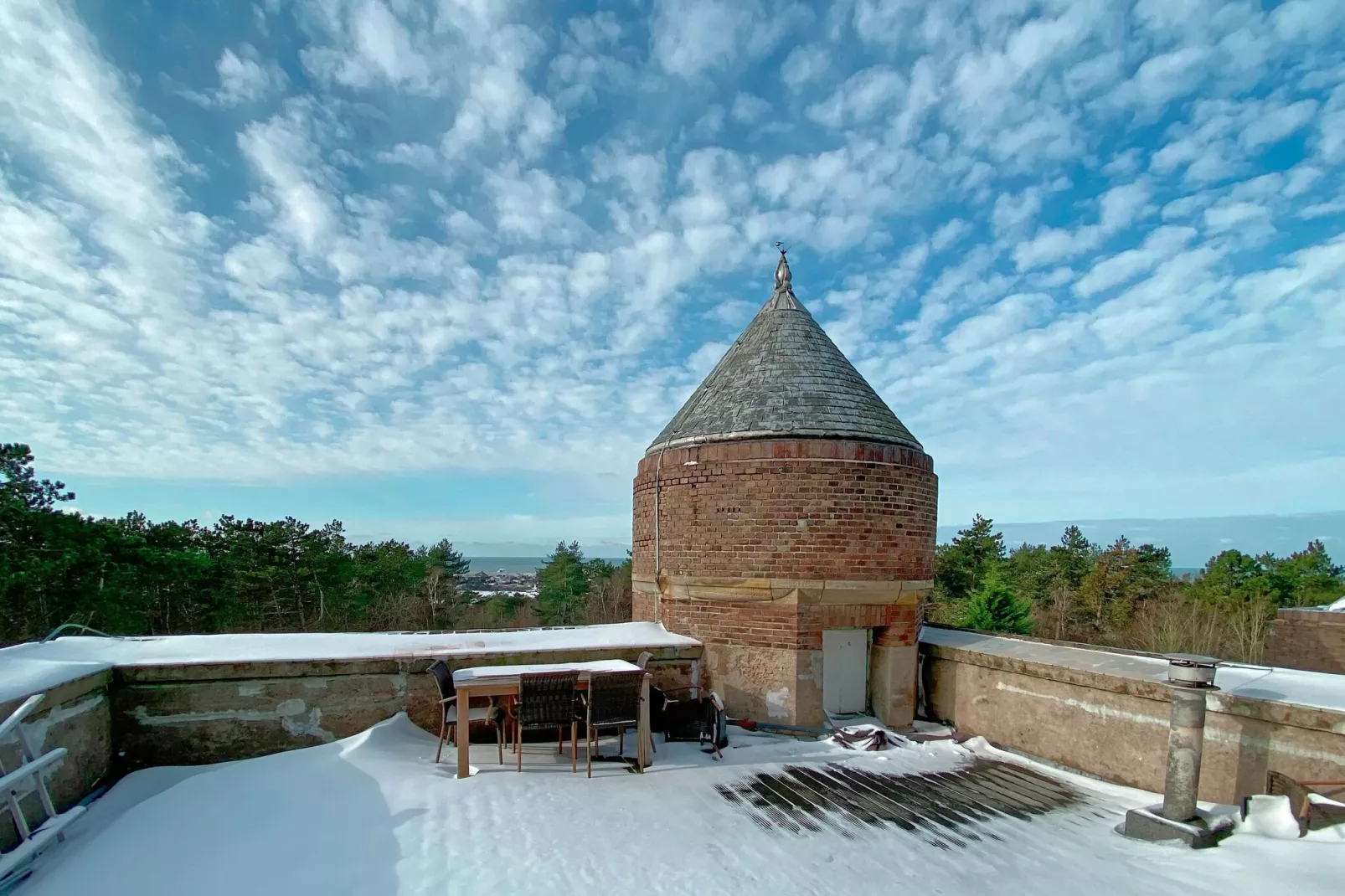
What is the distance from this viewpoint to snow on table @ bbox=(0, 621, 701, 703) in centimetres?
534

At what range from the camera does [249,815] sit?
182 inches

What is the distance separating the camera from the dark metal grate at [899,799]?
5.26 metres

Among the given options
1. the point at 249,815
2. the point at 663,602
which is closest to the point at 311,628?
the point at 663,602

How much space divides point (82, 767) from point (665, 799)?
5150mm

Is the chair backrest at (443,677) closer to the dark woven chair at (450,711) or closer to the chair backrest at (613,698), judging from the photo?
the dark woven chair at (450,711)

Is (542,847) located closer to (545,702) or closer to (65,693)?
(545,702)

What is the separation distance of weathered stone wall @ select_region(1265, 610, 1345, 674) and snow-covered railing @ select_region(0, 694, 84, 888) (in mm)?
18602

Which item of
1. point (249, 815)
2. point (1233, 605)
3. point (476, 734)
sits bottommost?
point (1233, 605)

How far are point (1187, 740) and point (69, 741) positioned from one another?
958 cm

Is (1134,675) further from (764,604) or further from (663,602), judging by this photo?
(663,602)

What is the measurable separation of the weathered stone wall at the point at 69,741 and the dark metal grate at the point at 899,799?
5416mm

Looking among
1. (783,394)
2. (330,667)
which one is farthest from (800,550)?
(330,667)

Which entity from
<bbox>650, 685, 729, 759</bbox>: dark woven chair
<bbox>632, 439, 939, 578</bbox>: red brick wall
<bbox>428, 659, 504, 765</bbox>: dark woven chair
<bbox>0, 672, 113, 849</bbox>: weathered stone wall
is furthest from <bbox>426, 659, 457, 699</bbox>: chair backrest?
<bbox>632, 439, 939, 578</bbox>: red brick wall

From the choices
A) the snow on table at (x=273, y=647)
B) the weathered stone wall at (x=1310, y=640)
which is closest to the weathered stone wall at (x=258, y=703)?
the snow on table at (x=273, y=647)
